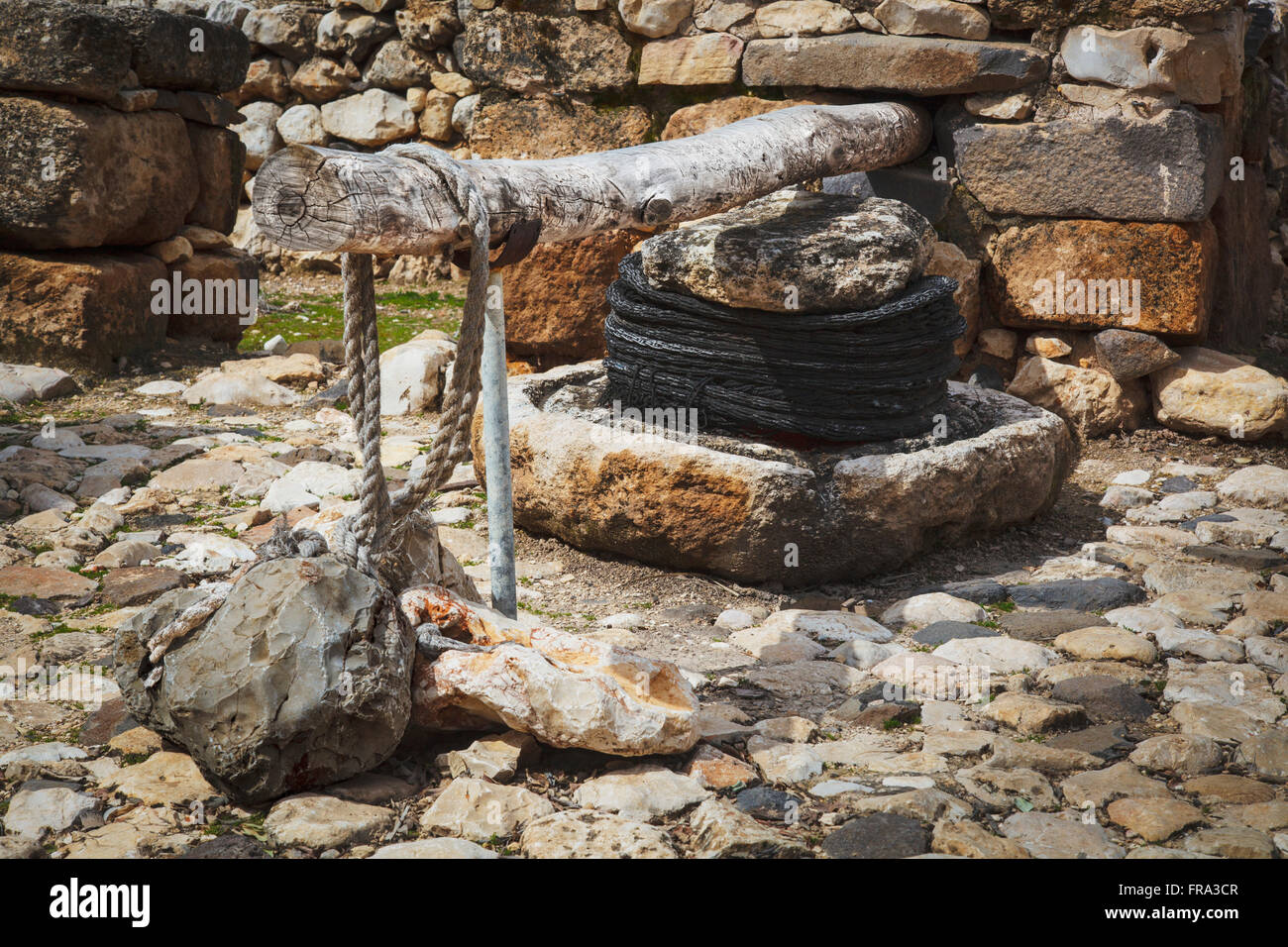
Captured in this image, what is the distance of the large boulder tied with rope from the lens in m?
2.14

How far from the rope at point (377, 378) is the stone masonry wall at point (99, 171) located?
3.87 m

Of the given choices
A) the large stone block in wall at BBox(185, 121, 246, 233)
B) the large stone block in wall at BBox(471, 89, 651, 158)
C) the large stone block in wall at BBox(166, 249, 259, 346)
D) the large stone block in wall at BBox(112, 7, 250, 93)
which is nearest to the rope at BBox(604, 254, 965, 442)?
the large stone block in wall at BBox(471, 89, 651, 158)

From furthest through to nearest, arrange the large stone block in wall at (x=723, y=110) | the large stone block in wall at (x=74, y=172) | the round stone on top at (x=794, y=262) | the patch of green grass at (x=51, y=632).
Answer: the large stone block in wall at (x=74, y=172) < the large stone block in wall at (x=723, y=110) < the round stone on top at (x=794, y=262) < the patch of green grass at (x=51, y=632)

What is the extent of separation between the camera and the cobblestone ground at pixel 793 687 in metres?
2.13

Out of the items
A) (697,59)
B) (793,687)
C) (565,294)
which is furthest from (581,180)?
(697,59)

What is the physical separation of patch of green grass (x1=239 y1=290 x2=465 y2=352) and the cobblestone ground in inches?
76.1

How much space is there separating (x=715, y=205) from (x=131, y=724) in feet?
7.48

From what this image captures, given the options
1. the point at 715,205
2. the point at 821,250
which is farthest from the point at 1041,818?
the point at 715,205

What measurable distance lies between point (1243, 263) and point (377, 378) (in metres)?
4.32

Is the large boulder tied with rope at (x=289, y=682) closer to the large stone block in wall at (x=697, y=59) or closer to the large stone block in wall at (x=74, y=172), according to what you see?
the large stone block in wall at (x=697, y=59)

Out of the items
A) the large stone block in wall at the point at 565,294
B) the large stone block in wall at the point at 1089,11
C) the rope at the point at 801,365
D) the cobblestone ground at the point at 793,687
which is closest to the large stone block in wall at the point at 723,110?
the large stone block in wall at the point at 565,294

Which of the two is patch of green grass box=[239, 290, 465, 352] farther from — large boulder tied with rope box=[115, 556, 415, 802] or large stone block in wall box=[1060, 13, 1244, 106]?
large boulder tied with rope box=[115, 556, 415, 802]

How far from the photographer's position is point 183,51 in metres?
5.92

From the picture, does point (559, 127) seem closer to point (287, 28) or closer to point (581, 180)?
point (581, 180)
